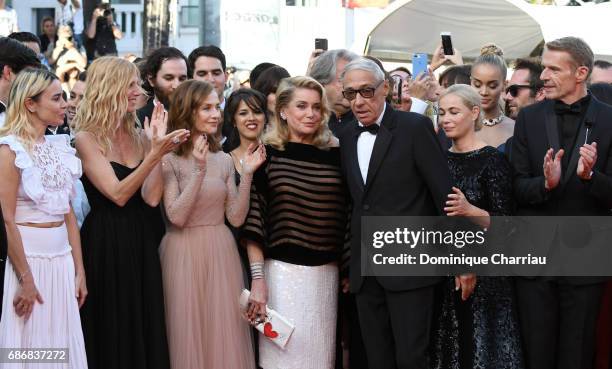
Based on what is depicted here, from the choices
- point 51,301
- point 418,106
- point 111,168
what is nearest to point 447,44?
point 418,106

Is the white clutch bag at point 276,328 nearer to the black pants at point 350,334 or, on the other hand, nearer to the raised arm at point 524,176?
the black pants at point 350,334

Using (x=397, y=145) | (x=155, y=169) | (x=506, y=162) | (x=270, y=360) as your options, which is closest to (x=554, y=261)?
(x=506, y=162)

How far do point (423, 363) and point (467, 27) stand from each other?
10.9 meters

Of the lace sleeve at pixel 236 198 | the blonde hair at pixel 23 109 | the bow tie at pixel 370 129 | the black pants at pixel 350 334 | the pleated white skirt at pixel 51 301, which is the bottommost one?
the black pants at pixel 350 334

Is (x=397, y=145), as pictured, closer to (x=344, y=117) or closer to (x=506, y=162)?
(x=506, y=162)

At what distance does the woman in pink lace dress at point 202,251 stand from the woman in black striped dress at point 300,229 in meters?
0.16

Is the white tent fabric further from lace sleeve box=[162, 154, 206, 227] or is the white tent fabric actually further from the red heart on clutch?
the red heart on clutch

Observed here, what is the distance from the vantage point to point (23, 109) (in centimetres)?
579

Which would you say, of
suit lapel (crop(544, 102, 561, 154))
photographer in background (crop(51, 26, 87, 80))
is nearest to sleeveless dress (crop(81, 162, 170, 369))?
suit lapel (crop(544, 102, 561, 154))

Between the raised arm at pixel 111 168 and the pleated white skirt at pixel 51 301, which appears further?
the raised arm at pixel 111 168

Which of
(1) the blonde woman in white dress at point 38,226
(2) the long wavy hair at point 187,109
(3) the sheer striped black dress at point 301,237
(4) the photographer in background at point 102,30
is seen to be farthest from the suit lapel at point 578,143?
(4) the photographer in background at point 102,30

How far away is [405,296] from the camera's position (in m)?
6.07

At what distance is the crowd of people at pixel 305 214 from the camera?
241 inches

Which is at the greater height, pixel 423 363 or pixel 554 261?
pixel 554 261
